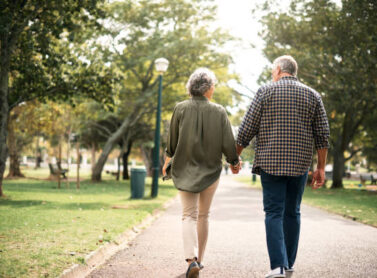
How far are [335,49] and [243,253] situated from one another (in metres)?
16.1

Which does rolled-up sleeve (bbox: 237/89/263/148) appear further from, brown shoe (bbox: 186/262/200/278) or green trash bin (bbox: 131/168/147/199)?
green trash bin (bbox: 131/168/147/199)

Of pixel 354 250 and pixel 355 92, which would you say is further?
pixel 355 92

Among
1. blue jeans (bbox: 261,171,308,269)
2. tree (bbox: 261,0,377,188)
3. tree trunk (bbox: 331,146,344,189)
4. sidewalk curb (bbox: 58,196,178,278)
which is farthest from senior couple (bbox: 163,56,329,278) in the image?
tree trunk (bbox: 331,146,344,189)

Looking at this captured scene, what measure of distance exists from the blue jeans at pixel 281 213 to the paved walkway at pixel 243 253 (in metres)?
0.54

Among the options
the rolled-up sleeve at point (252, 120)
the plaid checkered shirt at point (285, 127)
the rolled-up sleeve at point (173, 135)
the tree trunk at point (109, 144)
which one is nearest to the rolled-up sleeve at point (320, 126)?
the plaid checkered shirt at point (285, 127)

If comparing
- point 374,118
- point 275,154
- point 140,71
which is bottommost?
point 275,154

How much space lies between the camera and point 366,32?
1767 centimetres

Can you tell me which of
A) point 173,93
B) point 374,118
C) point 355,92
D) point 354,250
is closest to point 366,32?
point 355,92

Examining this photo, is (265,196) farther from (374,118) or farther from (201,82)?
(374,118)

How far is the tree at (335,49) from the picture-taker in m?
17.2

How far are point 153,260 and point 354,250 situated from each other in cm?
278

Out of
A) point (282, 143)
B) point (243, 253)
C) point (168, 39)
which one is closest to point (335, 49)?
point (168, 39)

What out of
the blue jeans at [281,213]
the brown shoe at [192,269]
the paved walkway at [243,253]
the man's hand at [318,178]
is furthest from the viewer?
the paved walkway at [243,253]

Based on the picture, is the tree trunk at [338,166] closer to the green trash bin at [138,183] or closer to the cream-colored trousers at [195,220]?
the green trash bin at [138,183]
